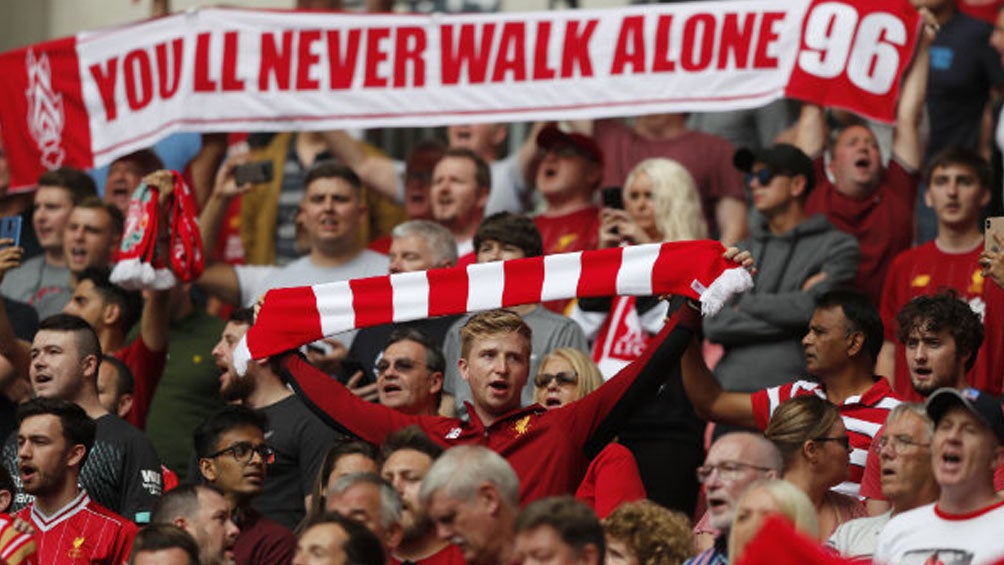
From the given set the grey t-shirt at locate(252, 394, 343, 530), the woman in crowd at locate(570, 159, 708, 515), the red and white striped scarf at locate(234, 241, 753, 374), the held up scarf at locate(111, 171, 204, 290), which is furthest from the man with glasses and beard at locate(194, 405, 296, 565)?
the woman in crowd at locate(570, 159, 708, 515)

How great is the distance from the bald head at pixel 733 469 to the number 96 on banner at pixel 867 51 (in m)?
4.29

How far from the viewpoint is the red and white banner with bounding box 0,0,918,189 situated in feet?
40.4

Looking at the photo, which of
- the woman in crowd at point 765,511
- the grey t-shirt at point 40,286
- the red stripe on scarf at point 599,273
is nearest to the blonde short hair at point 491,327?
the red stripe on scarf at point 599,273

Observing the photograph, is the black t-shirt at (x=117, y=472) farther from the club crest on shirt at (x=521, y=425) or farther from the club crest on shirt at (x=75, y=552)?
the club crest on shirt at (x=521, y=425)

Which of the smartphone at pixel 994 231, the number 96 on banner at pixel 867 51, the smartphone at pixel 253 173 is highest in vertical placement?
the number 96 on banner at pixel 867 51

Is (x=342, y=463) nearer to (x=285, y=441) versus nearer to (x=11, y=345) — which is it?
(x=285, y=441)

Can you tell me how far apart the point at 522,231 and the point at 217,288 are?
2.53 meters

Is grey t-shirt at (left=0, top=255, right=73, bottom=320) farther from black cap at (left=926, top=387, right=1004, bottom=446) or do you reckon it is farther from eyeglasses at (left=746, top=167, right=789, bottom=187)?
black cap at (left=926, top=387, right=1004, bottom=446)

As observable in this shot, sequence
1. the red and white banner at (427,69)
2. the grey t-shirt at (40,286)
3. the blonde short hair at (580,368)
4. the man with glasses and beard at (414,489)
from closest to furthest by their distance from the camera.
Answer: the man with glasses and beard at (414,489) < the blonde short hair at (580,368) < the red and white banner at (427,69) < the grey t-shirt at (40,286)

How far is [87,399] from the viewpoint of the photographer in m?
10.8

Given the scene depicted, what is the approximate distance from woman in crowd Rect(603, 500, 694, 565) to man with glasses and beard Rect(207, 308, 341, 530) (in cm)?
251

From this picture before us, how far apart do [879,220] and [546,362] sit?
2658 millimetres

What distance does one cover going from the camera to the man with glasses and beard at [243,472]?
31.8 ft

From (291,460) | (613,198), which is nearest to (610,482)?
(291,460)
